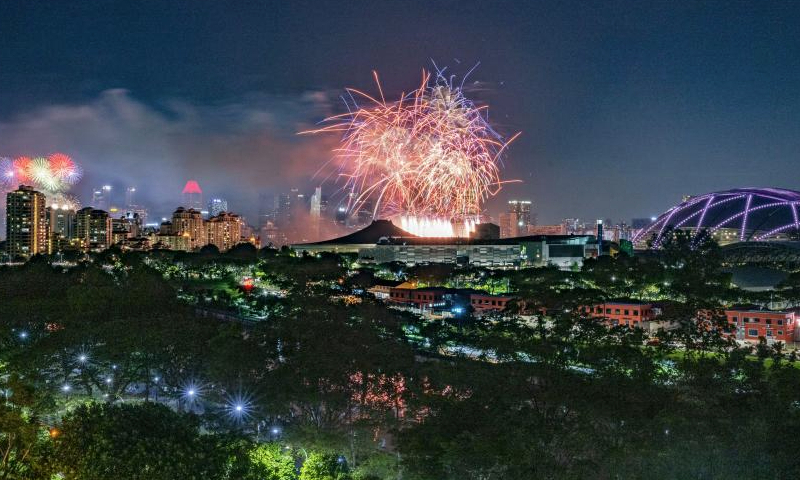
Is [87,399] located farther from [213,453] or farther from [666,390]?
[666,390]

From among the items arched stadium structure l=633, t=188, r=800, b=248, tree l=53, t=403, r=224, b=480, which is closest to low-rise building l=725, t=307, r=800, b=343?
tree l=53, t=403, r=224, b=480

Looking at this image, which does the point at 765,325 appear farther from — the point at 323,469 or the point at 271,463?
the point at 271,463

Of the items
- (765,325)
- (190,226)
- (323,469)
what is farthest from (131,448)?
(190,226)

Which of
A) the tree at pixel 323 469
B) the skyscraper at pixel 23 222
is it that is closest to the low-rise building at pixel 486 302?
the tree at pixel 323 469

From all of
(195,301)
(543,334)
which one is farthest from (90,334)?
(195,301)

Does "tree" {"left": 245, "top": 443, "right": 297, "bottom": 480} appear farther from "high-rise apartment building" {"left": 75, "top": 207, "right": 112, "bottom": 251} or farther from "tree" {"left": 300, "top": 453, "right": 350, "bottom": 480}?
"high-rise apartment building" {"left": 75, "top": 207, "right": 112, "bottom": 251}

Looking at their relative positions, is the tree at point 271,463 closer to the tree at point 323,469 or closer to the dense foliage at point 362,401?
the dense foliage at point 362,401
